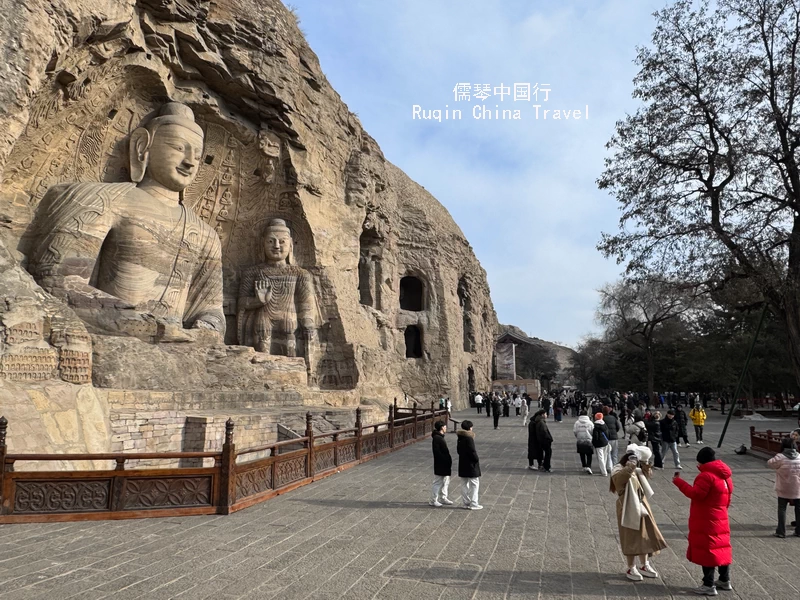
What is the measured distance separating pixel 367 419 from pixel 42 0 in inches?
397

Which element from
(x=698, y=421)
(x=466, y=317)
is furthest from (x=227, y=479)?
(x=466, y=317)

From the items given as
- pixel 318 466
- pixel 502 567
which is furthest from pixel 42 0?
pixel 502 567

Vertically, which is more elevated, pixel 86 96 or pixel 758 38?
pixel 758 38

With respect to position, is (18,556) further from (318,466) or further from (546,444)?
(546,444)

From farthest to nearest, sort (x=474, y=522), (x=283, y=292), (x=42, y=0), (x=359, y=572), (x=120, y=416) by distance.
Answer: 1. (x=283, y=292)
2. (x=42, y=0)
3. (x=120, y=416)
4. (x=474, y=522)
5. (x=359, y=572)

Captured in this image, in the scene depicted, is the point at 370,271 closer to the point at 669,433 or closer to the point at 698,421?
the point at 698,421

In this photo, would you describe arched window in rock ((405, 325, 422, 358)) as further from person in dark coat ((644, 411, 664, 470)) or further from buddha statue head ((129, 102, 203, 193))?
person in dark coat ((644, 411, 664, 470))

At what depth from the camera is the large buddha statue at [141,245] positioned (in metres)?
10.8

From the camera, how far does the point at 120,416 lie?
26.1ft

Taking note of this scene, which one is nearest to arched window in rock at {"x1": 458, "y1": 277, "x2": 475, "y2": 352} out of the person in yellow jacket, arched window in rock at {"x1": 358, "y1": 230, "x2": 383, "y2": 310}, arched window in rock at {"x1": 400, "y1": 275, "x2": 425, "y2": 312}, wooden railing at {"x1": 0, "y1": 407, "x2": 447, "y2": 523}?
arched window in rock at {"x1": 400, "y1": 275, "x2": 425, "y2": 312}

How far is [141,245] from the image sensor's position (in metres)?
12.4

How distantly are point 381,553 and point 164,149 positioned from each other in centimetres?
1106

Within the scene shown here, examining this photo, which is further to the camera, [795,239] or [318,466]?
[795,239]

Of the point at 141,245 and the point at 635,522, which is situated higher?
the point at 141,245
